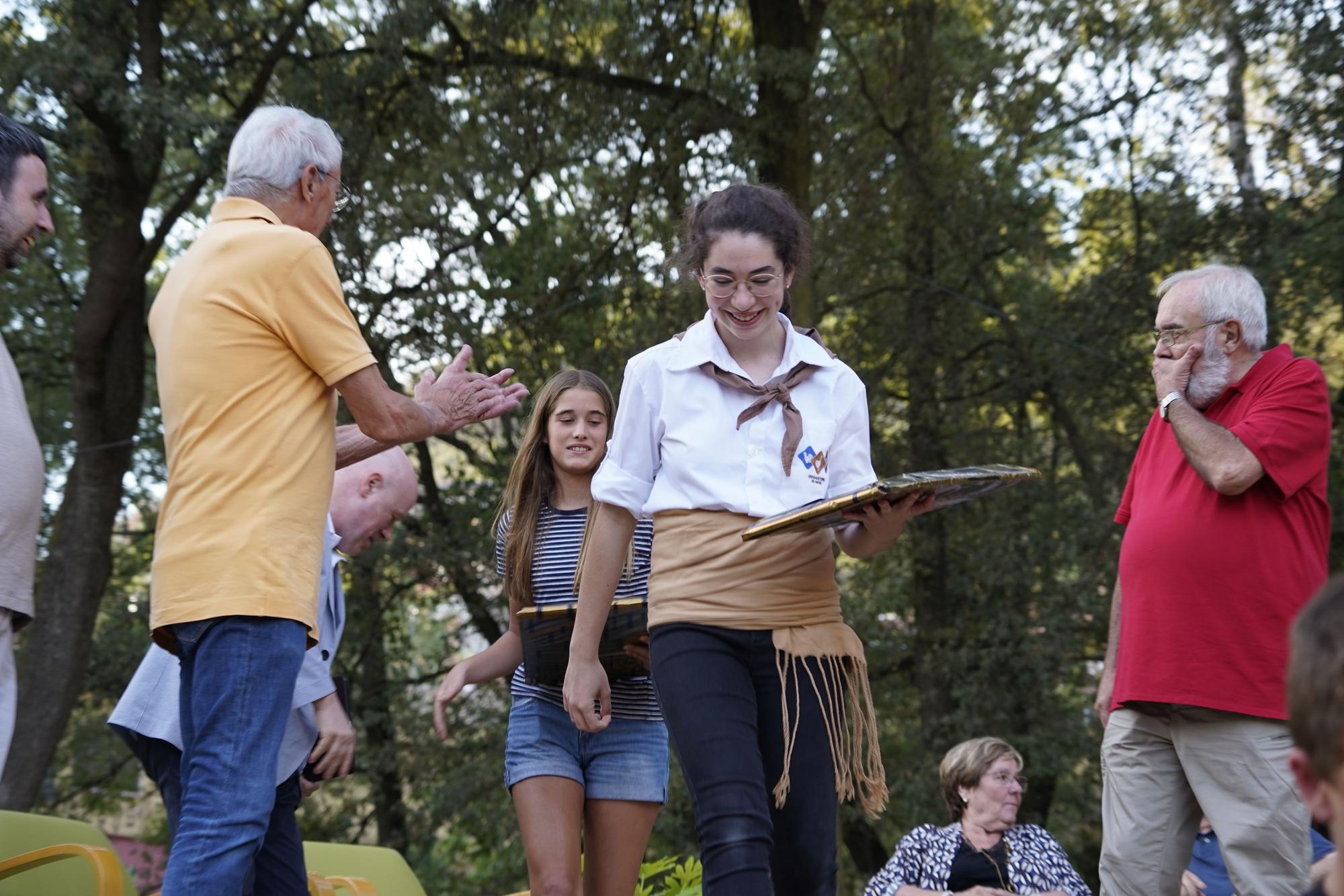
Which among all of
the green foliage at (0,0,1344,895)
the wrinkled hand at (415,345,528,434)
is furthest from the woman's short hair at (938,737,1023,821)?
the green foliage at (0,0,1344,895)

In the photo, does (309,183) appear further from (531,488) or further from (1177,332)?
(1177,332)

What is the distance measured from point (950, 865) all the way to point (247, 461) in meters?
3.81

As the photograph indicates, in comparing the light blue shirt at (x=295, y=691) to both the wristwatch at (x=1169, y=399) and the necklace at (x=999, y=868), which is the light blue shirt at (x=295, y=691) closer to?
the wristwatch at (x=1169, y=399)

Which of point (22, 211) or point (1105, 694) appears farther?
point (1105, 694)

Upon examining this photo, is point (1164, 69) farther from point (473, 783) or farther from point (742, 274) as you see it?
point (742, 274)

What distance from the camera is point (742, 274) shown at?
3.00 m

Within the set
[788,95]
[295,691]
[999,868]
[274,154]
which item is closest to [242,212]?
[274,154]

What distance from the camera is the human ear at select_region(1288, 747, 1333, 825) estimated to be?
146cm

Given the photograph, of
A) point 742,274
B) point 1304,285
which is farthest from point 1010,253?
point 742,274

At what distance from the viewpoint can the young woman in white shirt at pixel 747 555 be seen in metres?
2.77

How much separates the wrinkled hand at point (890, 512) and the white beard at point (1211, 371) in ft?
3.91

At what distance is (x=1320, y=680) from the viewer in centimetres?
142

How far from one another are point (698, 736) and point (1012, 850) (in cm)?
327

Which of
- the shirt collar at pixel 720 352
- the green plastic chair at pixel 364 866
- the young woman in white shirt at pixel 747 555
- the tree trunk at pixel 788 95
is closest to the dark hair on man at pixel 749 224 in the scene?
the young woman in white shirt at pixel 747 555
